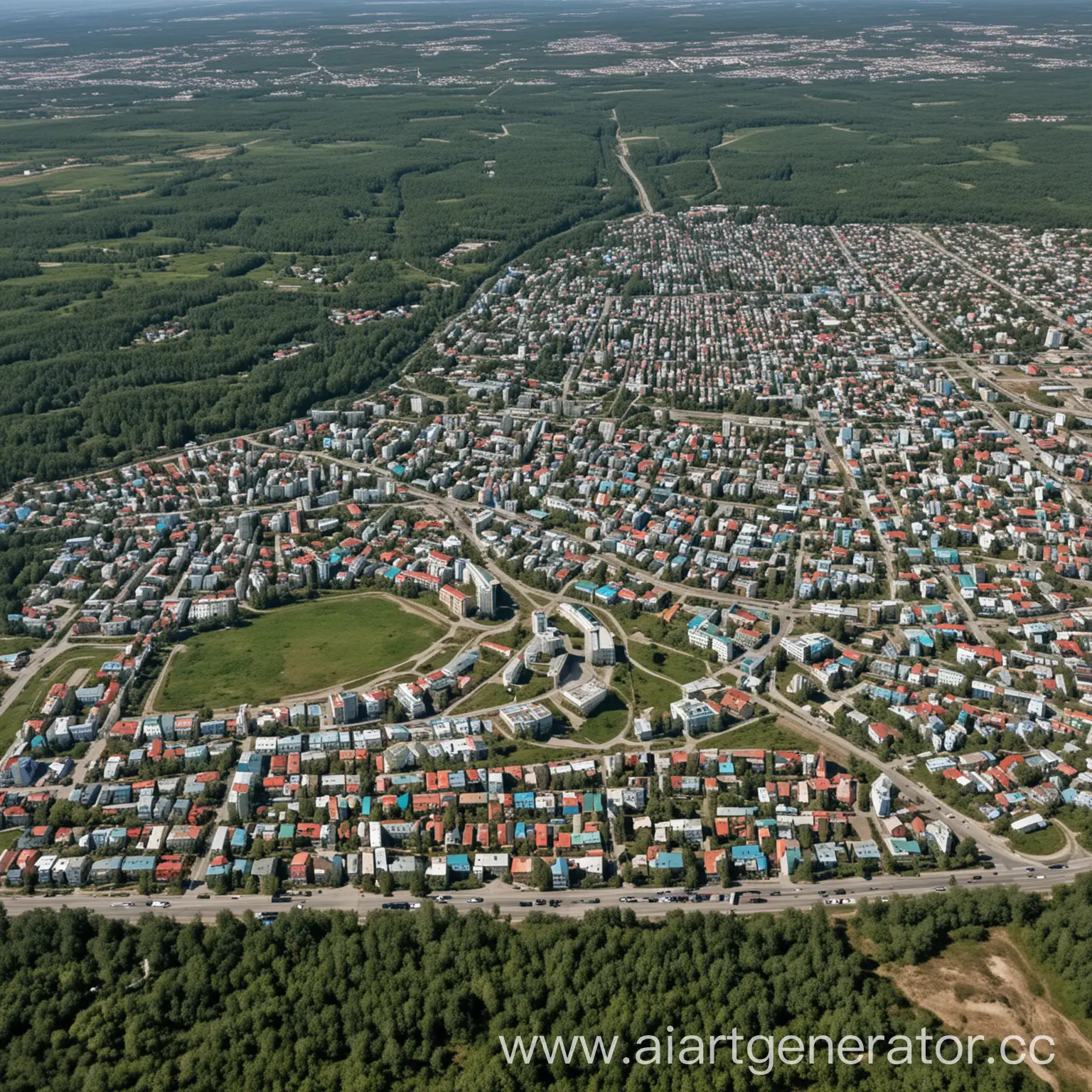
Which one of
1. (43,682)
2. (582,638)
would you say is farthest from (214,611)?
(582,638)

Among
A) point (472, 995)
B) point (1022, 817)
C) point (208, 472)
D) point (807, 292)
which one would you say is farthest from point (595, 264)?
point (472, 995)

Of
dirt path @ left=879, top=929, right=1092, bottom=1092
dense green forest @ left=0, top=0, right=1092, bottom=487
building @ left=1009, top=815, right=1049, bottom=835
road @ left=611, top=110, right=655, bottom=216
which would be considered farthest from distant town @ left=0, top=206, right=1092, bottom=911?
road @ left=611, top=110, right=655, bottom=216

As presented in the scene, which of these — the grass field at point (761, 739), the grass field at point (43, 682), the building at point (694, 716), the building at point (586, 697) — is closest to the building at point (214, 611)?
the grass field at point (43, 682)

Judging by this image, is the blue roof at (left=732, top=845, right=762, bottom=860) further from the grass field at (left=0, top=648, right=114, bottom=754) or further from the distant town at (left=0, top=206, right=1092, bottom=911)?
the grass field at (left=0, top=648, right=114, bottom=754)

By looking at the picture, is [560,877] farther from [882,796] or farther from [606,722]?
[882,796]

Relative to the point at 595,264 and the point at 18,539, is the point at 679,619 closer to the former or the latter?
→ the point at 18,539

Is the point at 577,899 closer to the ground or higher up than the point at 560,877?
closer to the ground
